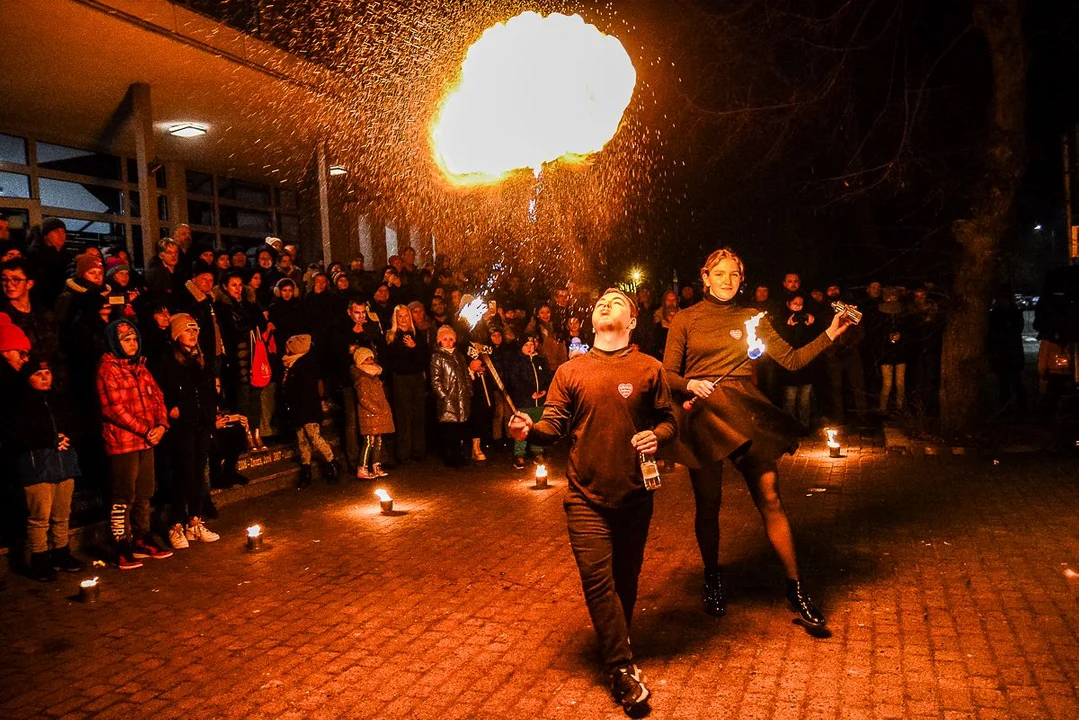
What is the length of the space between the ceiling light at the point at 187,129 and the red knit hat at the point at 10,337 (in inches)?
346

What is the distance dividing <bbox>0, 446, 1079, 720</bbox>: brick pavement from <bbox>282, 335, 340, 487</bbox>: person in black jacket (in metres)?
1.84

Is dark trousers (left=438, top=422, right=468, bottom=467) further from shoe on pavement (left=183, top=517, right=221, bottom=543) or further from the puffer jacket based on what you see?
shoe on pavement (left=183, top=517, right=221, bottom=543)

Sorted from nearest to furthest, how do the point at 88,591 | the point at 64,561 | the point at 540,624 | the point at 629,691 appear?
the point at 629,691
the point at 540,624
the point at 88,591
the point at 64,561

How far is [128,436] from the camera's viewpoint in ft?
24.7

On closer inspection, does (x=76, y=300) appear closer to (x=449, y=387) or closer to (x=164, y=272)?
(x=164, y=272)

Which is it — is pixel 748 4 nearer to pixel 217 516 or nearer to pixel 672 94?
pixel 672 94

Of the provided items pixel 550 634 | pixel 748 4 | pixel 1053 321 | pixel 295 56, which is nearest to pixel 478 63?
pixel 295 56

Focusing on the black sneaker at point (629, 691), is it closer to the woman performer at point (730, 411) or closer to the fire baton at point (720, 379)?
the woman performer at point (730, 411)

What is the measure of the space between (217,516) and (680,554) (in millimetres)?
4892

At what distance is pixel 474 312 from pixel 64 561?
20.9 ft

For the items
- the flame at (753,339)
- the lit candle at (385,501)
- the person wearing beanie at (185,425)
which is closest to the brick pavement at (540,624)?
the lit candle at (385,501)

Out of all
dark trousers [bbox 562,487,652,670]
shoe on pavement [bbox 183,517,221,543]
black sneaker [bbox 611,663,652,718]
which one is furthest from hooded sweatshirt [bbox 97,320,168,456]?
black sneaker [bbox 611,663,652,718]

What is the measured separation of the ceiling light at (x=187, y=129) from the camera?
594 inches

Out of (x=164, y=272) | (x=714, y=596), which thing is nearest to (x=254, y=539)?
(x=164, y=272)
